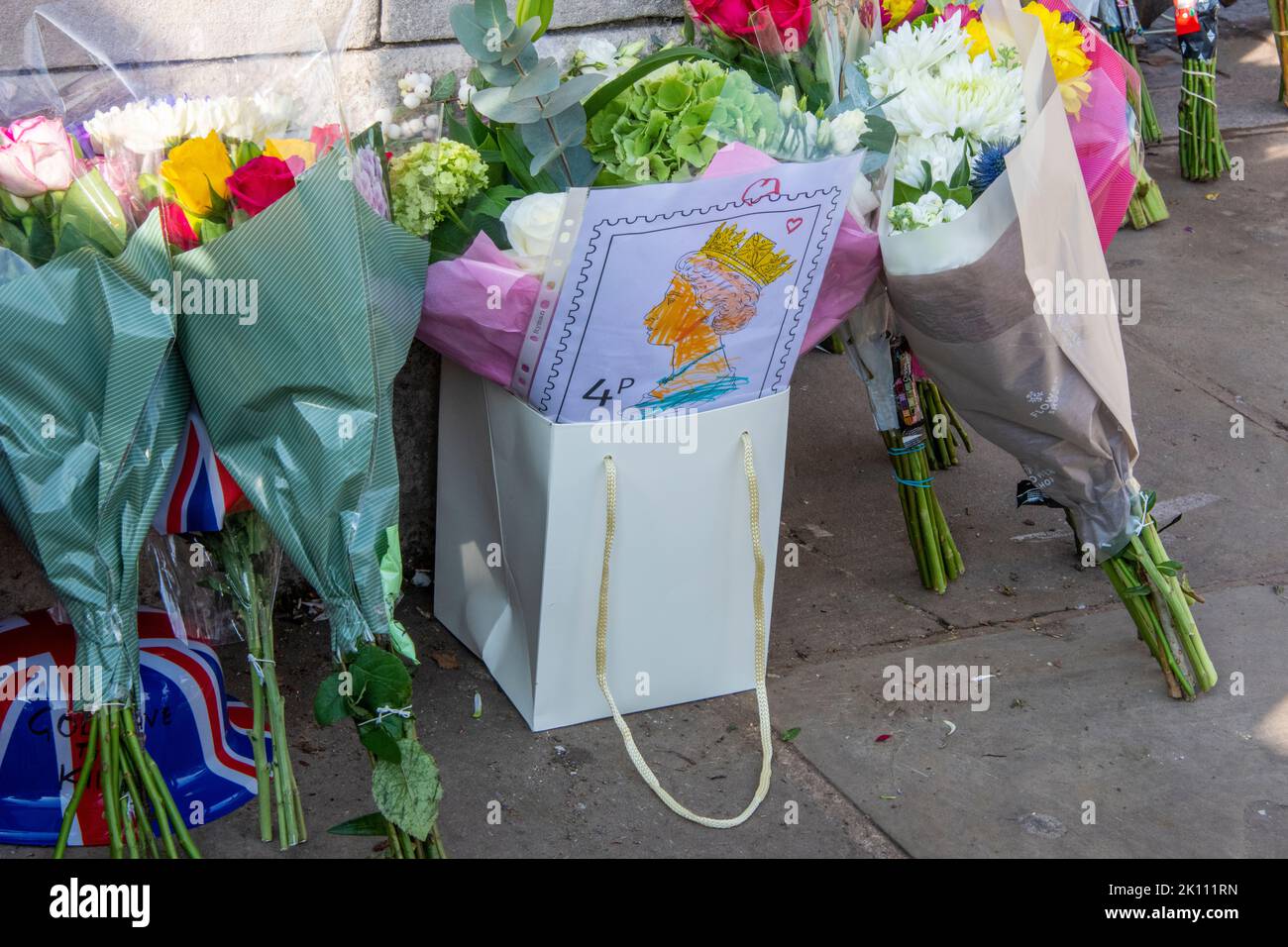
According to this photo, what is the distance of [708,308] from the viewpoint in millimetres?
2383

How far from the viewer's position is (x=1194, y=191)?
562 centimetres

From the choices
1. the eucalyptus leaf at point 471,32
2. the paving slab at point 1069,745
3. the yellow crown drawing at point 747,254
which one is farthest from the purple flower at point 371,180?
the paving slab at point 1069,745

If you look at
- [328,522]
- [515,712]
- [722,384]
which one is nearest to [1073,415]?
[722,384]

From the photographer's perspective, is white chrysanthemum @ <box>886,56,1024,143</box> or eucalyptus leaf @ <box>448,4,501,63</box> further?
white chrysanthemum @ <box>886,56,1024,143</box>

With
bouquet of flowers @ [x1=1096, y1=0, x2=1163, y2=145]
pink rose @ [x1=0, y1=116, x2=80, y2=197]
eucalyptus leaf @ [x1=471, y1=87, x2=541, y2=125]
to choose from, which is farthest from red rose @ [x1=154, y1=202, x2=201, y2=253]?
bouquet of flowers @ [x1=1096, y1=0, x2=1163, y2=145]

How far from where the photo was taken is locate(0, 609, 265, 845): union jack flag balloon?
236cm

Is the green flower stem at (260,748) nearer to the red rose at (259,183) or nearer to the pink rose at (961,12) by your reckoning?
the red rose at (259,183)

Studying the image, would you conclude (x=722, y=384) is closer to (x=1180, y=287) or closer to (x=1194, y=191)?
(x=1180, y=287)

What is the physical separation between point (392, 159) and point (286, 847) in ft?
3.94

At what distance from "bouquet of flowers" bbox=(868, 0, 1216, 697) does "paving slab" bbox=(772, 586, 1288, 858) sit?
0.17 metres

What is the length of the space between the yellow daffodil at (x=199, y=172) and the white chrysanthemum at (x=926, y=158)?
3.98 feet

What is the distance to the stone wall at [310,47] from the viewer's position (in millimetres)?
2129

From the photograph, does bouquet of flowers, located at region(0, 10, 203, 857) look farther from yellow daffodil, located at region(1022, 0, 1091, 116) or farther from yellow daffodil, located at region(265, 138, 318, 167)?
yellow daffodil, located at region(1022, 0, 1091, 116)

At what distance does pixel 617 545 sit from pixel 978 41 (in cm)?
119
